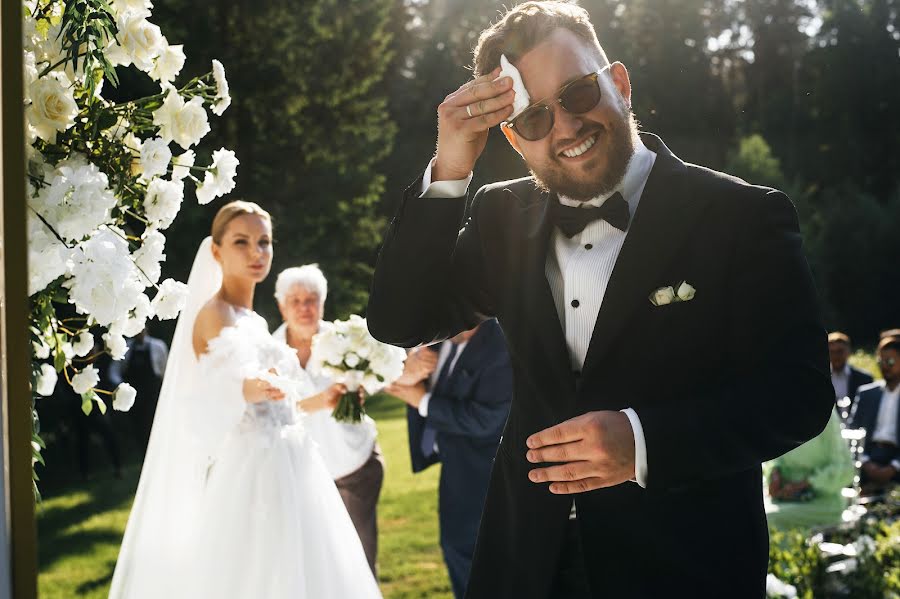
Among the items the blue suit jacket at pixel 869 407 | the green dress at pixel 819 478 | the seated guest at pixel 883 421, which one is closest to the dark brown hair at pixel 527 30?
the green dress at pixel 819 478

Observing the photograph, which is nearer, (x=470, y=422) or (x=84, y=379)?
(x=84, y=379)

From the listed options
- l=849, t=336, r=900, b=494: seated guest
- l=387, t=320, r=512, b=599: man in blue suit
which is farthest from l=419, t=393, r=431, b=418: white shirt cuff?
l=849, t=336, r=900, b=494: seated guest

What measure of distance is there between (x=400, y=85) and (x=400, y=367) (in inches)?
603

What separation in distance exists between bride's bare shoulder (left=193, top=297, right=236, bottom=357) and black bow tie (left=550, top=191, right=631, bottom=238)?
258 cm

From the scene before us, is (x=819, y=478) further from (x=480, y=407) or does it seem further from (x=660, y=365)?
(x=660, y=365)

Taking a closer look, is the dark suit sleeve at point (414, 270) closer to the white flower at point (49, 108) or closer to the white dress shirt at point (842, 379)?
the white flower at point (49, 108)

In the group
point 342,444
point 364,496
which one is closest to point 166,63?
point 342,444

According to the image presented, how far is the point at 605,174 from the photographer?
1960 millimetres

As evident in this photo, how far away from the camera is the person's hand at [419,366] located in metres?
4.95

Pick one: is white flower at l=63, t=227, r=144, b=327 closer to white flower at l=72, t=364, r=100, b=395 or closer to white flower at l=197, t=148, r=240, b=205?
white flower at l=72, t=364, r=100, b=395

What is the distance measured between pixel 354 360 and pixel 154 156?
2.76 meters

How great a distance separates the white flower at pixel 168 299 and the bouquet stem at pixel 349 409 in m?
2.63

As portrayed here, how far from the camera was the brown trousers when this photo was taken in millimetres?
5223

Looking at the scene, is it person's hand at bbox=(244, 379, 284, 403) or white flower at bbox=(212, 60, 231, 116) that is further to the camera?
person's hand at bbox=(244, 379, 284, 403)
